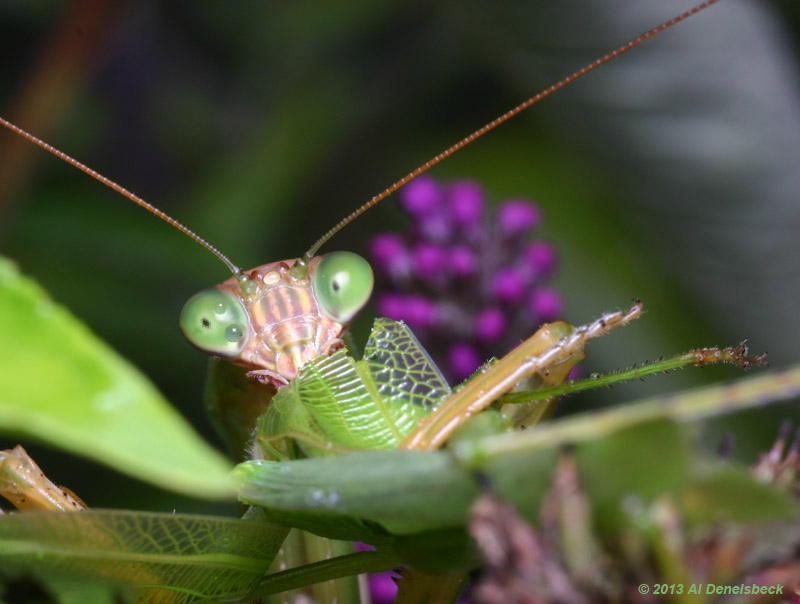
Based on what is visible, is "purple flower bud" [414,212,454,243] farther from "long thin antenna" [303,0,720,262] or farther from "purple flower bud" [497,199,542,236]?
"long thin antenna" [303,0,720,262]

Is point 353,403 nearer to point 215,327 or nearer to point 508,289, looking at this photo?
point 215,327

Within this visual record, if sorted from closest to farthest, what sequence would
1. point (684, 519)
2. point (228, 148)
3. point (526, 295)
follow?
point (684, 519), point (526, 295), point (228, 148)

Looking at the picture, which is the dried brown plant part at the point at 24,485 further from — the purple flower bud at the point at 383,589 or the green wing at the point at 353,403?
the purple flower bud at the point at 383,589

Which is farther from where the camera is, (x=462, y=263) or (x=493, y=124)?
(x=462, y=263)

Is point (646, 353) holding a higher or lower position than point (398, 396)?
higher

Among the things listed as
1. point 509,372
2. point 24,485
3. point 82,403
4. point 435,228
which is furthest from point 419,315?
point 82,403

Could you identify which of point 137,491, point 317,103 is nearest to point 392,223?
point 317,103

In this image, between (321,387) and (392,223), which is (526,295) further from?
(392,223)
